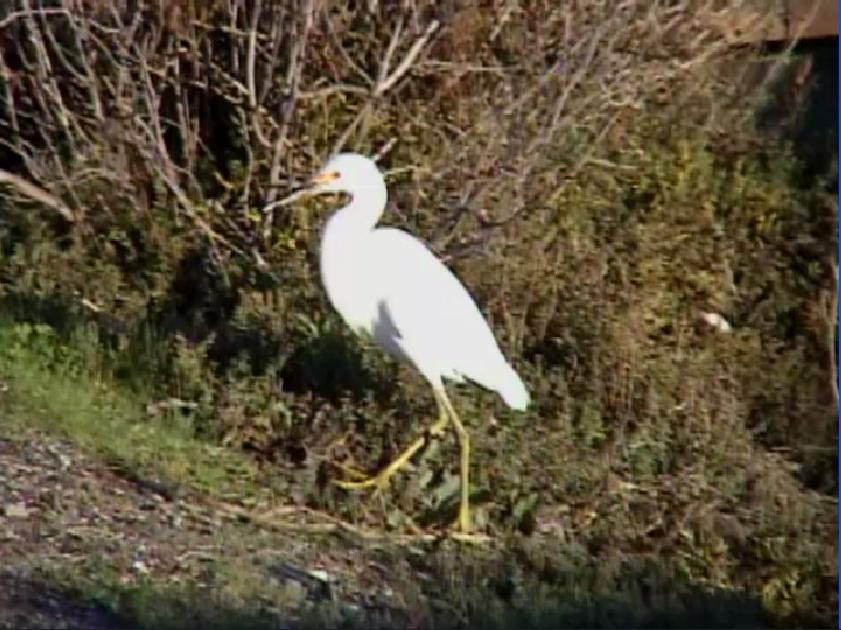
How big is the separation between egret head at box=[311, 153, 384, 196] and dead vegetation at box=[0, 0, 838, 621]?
3.38ft

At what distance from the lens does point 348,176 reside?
8.01m

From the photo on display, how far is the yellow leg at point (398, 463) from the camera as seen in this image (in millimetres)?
7652

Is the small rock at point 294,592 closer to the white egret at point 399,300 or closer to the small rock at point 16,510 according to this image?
the white egret at point 399,300

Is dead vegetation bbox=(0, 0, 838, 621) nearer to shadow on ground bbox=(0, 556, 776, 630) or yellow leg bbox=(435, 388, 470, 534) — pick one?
yellow leg bbox=(435, 388, 470, 534)

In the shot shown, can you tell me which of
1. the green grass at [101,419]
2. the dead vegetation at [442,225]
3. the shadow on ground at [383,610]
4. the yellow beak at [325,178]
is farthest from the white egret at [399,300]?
the shadow on ground at [383,610]

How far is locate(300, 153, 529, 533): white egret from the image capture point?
25.6 ft

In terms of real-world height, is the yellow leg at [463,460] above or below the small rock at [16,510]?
below

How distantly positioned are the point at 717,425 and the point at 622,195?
8.61ft

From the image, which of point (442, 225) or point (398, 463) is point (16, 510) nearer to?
point (398, 463)

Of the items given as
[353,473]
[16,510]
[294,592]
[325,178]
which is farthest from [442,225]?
[294,592]

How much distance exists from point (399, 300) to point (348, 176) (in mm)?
614

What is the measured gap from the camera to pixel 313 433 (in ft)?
26.7

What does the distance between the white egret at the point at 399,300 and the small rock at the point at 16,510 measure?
1.30m

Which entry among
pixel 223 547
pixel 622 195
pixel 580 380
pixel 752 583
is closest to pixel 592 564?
pixel 752 583
